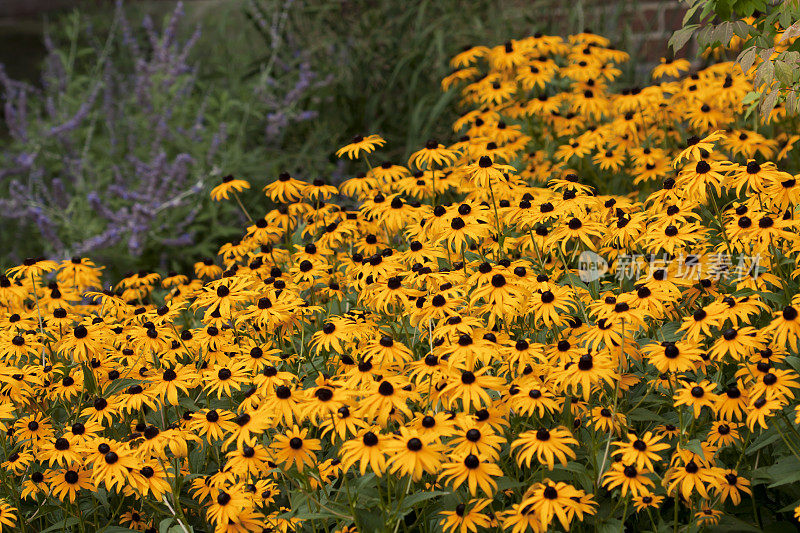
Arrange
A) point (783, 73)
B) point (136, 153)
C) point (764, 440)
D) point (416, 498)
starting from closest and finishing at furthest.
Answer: point (416, 498), point (764, 440), point (783, 73), point (136, 153)

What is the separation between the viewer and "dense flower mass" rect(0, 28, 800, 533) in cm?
233

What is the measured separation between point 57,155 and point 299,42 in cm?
214

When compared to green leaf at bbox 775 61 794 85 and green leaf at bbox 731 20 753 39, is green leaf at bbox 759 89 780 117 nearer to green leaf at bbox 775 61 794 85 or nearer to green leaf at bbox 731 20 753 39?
green leaf at bbox 775 61 794 85

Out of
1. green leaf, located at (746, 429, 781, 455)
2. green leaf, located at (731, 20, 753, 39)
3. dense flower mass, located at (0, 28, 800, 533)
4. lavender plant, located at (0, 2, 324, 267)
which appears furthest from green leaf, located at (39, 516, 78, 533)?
green leaf, located at (731, 20, 753, 39)

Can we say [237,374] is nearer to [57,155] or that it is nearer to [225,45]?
[57,155]

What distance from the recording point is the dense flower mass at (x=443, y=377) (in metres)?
Result: 2.33

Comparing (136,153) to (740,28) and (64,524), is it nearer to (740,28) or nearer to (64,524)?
(64,524)

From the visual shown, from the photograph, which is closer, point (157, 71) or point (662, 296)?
point (662, 296)

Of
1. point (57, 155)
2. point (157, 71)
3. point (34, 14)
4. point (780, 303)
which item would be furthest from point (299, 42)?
point (780, 303)

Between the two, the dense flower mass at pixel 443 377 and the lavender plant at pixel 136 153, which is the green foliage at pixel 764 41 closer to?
the dense flower mass at pixel 443 377

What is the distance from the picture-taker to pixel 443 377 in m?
2.46

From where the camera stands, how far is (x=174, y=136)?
6086 millimetres

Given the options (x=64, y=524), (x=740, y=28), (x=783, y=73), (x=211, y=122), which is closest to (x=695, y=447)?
(x=783, y=73)

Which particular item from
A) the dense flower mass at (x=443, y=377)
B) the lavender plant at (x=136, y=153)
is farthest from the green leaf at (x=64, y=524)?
the lavender plant at (x=136, y=153)
